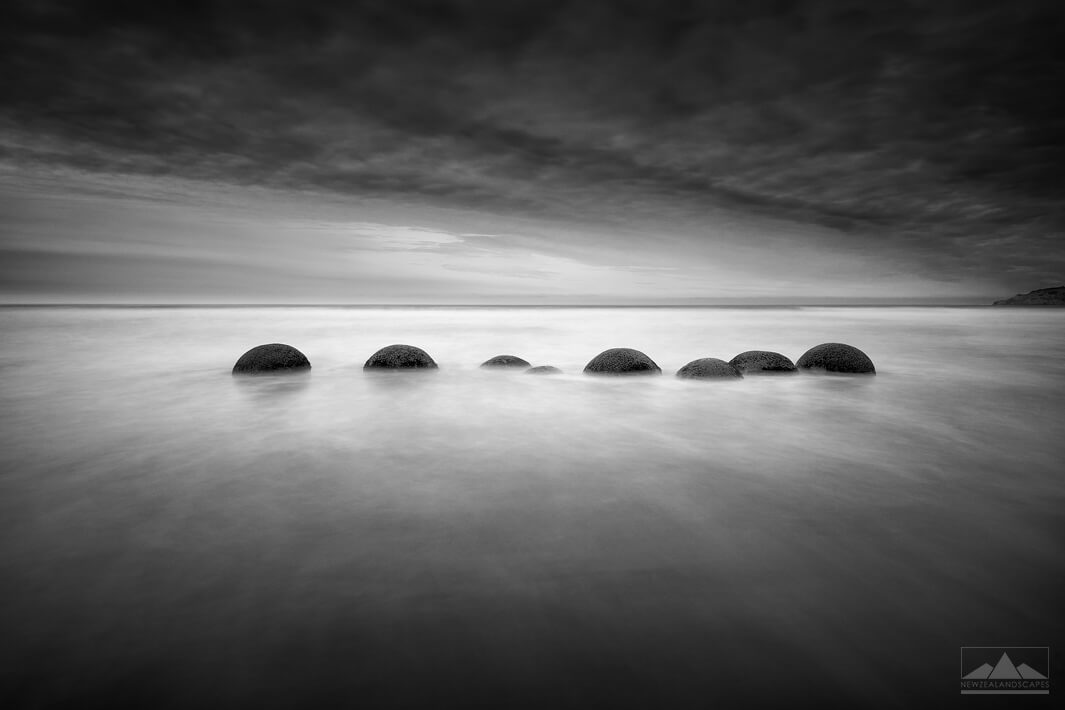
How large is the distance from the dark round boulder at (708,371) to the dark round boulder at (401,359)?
19.7 feet

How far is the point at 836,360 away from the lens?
1171cm

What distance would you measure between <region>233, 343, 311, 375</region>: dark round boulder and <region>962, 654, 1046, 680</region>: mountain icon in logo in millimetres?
12241

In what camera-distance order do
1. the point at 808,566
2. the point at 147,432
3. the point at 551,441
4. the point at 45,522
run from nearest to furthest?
the point at 808,566 < the point at 45,522 < the point at 551,441 < the point at 147,432

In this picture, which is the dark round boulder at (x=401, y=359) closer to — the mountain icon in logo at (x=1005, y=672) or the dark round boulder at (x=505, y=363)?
the dark round boulder at (x=505, y=363)

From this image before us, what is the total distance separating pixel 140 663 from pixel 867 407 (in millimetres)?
9379

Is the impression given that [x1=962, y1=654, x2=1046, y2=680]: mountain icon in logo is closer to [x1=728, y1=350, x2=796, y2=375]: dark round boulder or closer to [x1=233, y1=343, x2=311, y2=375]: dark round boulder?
[x1=728, y1=350, x2=796, y2=375]: dark round boulder

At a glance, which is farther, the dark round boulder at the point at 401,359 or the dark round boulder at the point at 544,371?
the dark round boulder at the point at 401,359

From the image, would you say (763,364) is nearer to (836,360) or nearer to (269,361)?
(836,360)

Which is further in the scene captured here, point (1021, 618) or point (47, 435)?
point (47, 435)

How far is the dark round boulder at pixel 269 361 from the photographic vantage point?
38.1ft

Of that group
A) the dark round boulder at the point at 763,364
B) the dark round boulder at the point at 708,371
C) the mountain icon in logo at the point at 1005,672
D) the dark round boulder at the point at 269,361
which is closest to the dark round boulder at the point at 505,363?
the dark round boulder at the point at 708,371

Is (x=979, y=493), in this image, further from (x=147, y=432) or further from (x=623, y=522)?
(x=147, y=432)

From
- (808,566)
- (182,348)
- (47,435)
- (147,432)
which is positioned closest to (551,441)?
(808,566)

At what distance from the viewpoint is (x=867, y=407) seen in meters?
8.36
